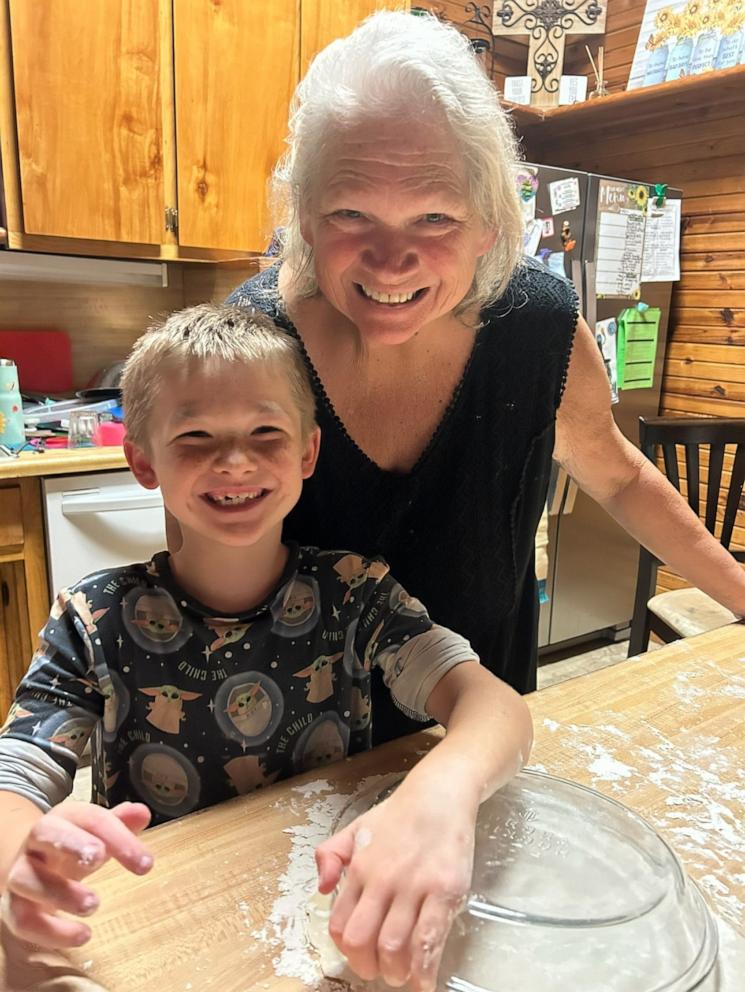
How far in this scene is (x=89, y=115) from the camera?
1998 millimetres

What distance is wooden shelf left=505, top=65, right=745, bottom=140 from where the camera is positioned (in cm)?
253

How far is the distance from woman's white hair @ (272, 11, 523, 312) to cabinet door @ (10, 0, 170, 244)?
4.49 ft

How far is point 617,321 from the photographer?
2680 mm

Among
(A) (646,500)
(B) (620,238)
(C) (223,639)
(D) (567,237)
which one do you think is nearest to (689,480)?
(A) (646,500)

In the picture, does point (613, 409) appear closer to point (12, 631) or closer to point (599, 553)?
point (599, 553)

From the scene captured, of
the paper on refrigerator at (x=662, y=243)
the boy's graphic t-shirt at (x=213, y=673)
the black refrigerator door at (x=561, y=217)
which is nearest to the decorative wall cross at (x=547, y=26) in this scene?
the paper on refrigerator at (x=662, y=243)

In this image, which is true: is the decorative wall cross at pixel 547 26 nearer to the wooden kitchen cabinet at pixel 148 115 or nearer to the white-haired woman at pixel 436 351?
the wooden kitchen cabinet at pixel 148 115

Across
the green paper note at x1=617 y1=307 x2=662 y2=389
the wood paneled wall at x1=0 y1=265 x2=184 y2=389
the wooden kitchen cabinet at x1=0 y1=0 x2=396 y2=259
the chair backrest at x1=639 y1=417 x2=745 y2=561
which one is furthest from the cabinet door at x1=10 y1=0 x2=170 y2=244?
the green paper note at x1=617 y1=307 x2=662 y2=389

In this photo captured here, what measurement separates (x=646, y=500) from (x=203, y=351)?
73 centimetres

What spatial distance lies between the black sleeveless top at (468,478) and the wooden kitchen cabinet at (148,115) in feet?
4.20

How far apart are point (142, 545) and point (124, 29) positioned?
1379mm

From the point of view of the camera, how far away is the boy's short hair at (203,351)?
772 mm

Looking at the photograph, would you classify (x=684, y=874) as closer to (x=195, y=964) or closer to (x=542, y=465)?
(x=195, y=964)

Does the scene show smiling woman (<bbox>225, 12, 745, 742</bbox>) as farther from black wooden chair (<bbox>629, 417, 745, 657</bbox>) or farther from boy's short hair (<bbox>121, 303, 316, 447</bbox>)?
black wooden chair (<bbox>629, 417, 745, 657</bbox>)
